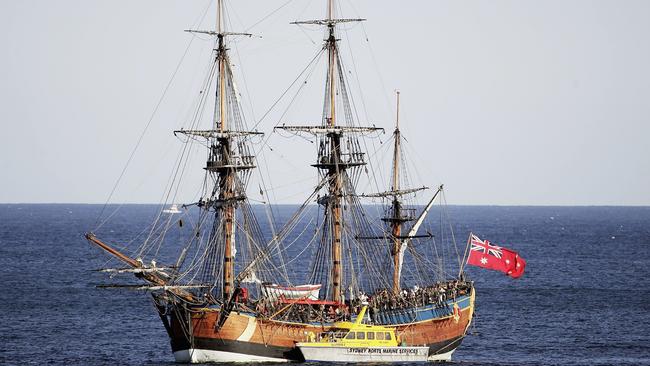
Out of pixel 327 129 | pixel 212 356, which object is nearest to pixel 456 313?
pixel 327 129

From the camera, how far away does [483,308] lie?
133500 millimetres

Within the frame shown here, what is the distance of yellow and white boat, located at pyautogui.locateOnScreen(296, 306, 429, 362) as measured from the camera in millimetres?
89750

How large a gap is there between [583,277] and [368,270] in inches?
3157

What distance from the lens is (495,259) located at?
10188 cm

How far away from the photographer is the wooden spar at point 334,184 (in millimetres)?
98500

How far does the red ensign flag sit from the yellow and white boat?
36.9 feet

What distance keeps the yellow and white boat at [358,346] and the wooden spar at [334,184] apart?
6.03 meters

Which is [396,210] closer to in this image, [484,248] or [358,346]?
[484,248]

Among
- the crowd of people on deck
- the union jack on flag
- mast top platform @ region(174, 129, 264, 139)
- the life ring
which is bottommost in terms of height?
the life ring

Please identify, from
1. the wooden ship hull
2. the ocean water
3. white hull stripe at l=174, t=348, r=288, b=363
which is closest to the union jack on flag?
the ocean water

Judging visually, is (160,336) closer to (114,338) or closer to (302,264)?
(114,338)

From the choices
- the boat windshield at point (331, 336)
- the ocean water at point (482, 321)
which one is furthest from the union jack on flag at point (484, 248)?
the boat windshield at point (331, 336)

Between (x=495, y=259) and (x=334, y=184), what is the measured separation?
1508cm

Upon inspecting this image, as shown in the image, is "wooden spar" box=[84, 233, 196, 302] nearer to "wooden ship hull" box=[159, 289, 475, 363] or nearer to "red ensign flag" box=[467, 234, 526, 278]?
"wooden ship hull" box=[159, 289, 475, 363]
